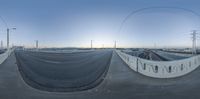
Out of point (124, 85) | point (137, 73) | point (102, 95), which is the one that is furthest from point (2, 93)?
point (137, 73)

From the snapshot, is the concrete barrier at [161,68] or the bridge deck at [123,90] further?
the concrete barrier at [161,68]

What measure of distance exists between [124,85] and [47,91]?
582 centimetres

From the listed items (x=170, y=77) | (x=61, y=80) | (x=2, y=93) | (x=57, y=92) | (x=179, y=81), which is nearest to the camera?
(x=57, y=92)

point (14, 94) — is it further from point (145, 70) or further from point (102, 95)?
point (145, 70)

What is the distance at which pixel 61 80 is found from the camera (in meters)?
17.2

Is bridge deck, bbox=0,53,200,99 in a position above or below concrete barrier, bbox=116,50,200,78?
below

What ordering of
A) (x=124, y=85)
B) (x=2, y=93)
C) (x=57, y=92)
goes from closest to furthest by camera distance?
(x=57, y=92) < (x=2, y=93) < (x=124, y=85)

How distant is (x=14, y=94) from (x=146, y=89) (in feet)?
25.8

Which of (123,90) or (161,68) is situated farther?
(161,68)

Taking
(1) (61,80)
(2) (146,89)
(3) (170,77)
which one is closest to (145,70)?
(3) (170,77)

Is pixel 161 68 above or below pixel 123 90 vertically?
above

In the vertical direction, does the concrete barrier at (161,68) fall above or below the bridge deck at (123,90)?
above

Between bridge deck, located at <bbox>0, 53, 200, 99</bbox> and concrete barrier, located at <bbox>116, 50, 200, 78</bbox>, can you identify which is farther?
concrete barrier, located at <bbox>116, 50, 200, 78</bbox>

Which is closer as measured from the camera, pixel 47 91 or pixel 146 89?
pixel 47 91
